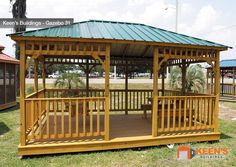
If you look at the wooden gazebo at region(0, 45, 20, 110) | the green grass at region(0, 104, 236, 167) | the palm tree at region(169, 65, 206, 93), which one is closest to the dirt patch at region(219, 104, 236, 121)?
the palm tree at region(169, 65, 206, 93)

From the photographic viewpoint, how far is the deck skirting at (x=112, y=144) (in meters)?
4.30

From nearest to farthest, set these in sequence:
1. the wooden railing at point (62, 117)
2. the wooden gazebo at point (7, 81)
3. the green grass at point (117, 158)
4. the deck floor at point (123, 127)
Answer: the green grass at point (117, 158) → the wooden railing at point (62, 117) → the deck floor at point (123, 127) → the wooden gazebo at point (7, 81)

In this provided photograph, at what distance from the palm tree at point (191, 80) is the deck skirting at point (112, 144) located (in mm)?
8647

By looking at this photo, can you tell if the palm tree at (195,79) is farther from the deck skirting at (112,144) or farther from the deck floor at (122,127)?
the deck skirting at (112,144)

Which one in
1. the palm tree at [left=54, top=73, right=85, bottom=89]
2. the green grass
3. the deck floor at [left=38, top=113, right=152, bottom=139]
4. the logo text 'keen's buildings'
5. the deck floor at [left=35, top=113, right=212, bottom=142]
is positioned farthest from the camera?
the palm tree at [left=54, top=73, right=85, bottom=89]

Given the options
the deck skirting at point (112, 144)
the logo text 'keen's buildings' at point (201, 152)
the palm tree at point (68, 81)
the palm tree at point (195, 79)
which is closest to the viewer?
the deck skirting at point (112, 144)

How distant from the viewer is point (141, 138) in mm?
4867

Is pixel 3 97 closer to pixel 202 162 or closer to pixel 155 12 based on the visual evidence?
pixel 202 162

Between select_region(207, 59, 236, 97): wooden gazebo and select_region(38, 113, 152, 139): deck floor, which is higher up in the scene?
select_region(207, 59, 236, 97): wooden gazebo

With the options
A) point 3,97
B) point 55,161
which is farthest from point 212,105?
point 3,97

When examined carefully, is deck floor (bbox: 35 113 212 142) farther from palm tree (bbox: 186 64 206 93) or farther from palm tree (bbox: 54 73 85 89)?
palm tree (bbox: 186 64 206 93)

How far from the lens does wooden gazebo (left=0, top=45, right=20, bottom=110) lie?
372 inches

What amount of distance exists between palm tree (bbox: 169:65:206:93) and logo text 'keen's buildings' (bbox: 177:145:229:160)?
885 centimetres

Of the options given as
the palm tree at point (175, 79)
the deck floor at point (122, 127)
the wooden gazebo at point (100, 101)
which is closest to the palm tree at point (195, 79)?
the palm tree at point (175, 79)
